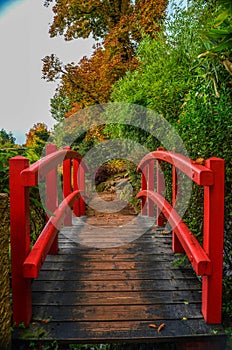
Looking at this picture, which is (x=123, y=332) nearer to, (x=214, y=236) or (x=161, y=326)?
(x=161, y=326)

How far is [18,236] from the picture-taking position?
2477 millimetres

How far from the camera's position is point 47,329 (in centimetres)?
246

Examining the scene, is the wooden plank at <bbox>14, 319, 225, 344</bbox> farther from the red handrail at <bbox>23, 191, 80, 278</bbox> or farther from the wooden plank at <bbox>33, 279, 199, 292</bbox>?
the wooden plank at <bbox>33, 279, 199, 292</bbox>

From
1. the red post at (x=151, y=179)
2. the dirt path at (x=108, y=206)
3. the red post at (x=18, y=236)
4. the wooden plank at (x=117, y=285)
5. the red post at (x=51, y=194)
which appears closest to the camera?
the red post at (x=18, y=236)

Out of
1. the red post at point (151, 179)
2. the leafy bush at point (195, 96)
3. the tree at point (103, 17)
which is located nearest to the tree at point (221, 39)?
the leafy bush at point (195, 96)

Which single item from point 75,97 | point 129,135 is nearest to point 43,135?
point 75,97

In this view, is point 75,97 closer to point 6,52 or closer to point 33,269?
point 6,52

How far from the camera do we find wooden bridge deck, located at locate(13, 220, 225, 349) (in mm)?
2404

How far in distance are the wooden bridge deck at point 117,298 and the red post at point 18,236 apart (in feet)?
0.44

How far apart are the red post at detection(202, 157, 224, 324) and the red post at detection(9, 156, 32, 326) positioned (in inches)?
44.8

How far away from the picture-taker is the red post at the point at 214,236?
2426 millimetres

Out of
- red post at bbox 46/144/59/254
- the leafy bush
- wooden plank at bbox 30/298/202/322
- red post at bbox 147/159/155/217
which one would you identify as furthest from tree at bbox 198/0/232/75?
red post at bbox 147/159/155/217

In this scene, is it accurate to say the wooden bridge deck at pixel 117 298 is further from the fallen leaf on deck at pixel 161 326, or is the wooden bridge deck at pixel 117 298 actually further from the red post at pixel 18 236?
the red post at pixel 18 236

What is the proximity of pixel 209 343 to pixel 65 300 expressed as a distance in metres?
1.04
